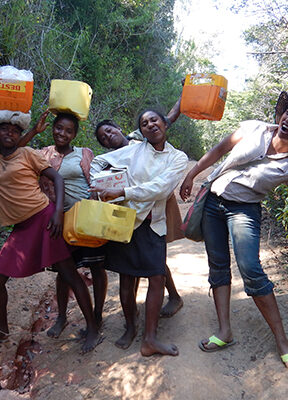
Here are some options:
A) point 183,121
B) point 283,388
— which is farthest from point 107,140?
point 183,121

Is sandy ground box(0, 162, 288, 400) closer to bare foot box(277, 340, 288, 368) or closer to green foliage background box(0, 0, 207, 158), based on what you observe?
bare foot box(277, 340, 288, 368)

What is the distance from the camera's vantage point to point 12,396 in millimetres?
2039

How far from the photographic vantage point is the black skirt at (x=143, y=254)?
7.95 ft

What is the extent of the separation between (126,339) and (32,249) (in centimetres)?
95

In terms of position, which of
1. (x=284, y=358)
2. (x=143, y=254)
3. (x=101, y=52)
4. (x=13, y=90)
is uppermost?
(x=101, y=52)

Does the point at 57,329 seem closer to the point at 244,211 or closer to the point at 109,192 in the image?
the point at 109,192

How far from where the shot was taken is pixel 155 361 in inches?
92.1

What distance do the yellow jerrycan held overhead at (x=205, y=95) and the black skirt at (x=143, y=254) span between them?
0.89 metres

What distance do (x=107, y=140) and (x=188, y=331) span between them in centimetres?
160

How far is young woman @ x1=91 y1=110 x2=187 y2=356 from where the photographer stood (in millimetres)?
2396

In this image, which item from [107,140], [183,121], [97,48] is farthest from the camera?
[183,121]

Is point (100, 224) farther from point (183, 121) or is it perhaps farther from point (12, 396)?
point (183, 121)

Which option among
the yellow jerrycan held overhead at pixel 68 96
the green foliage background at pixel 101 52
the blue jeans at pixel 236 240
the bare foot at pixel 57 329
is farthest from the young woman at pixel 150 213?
the green foliage background at pixel 101 52

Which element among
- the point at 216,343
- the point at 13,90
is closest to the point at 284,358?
the point at 216,343
